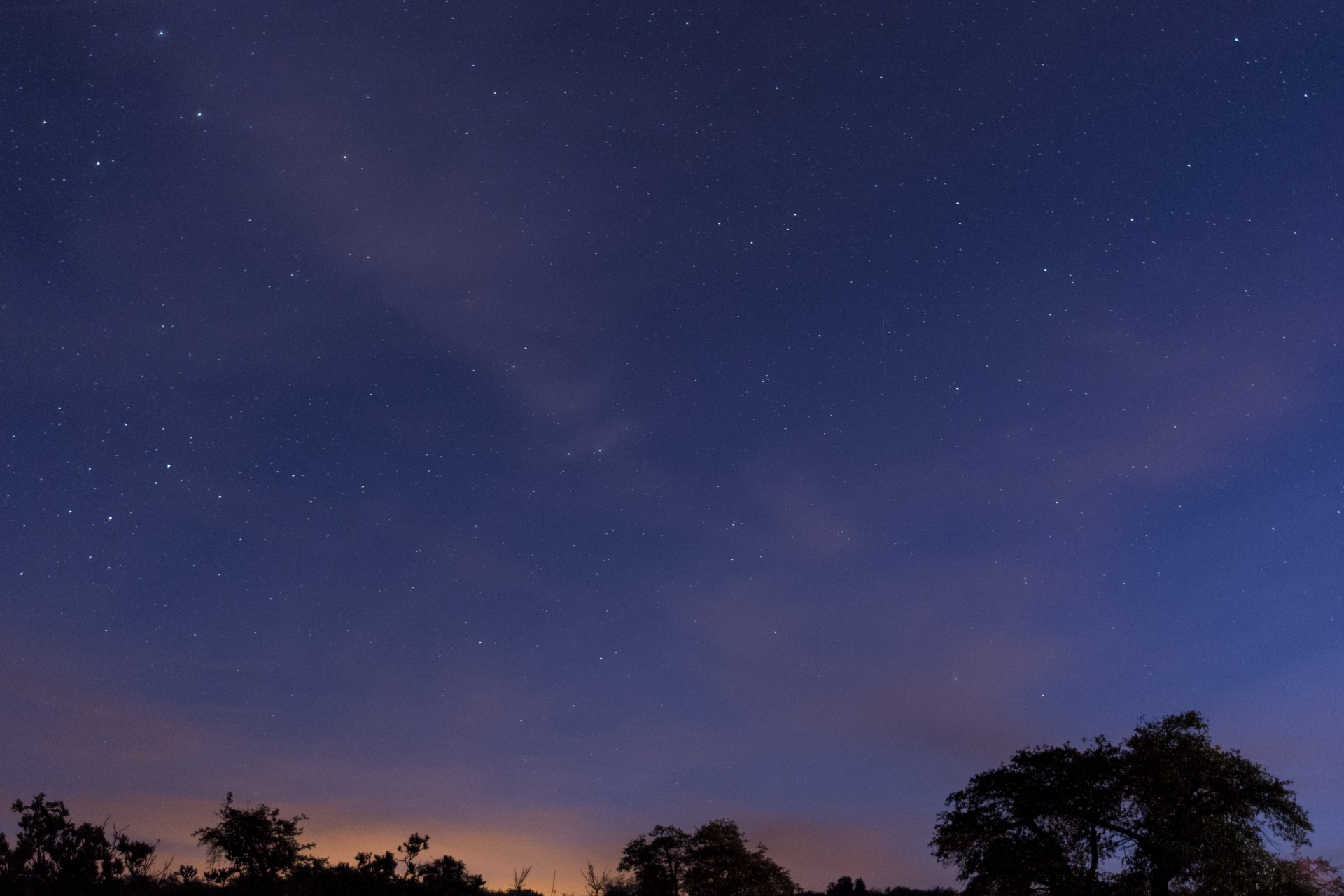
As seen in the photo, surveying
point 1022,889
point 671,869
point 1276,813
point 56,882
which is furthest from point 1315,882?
point 56,882

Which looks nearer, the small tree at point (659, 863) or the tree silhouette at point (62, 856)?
the tree silhouette at point (62, 856)

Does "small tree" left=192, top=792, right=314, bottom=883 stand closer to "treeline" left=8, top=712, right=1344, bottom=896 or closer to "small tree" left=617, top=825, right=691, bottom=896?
"treeline" left=8, top=712, right=1344, bottom=896

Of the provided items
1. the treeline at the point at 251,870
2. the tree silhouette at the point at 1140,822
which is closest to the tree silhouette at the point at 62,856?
the treeline at the point at 251,870

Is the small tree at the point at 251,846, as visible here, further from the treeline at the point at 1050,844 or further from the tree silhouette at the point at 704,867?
the tree silhouette at the point at 704,867

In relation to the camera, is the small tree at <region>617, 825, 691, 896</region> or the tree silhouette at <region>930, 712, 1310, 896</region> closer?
the tree silhouette at <region>930, 712, 1310, 896</region>

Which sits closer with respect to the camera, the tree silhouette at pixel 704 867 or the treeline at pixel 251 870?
the treeline at pixel 251 870

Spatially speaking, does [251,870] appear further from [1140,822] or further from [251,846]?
[1140,822]

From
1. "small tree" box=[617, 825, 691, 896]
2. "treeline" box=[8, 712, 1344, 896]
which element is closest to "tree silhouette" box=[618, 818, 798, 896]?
"small tree" box=[617, 825, 691, 896]

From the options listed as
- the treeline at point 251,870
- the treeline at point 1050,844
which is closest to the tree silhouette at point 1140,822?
the treeline at point 1050,844

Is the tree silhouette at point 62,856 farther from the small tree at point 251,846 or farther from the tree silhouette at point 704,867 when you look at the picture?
the tree silhouette at point 704,867

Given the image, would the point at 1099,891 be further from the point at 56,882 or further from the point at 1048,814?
the point at 56,882

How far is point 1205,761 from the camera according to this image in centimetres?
3731

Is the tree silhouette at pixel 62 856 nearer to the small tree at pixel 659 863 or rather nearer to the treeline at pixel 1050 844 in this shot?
the treeline at pixel 1050 844

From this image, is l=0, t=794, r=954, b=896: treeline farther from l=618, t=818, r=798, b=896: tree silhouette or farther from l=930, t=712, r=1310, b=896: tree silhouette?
l=930, t=712, r=1310, b=896: tree silhouette
